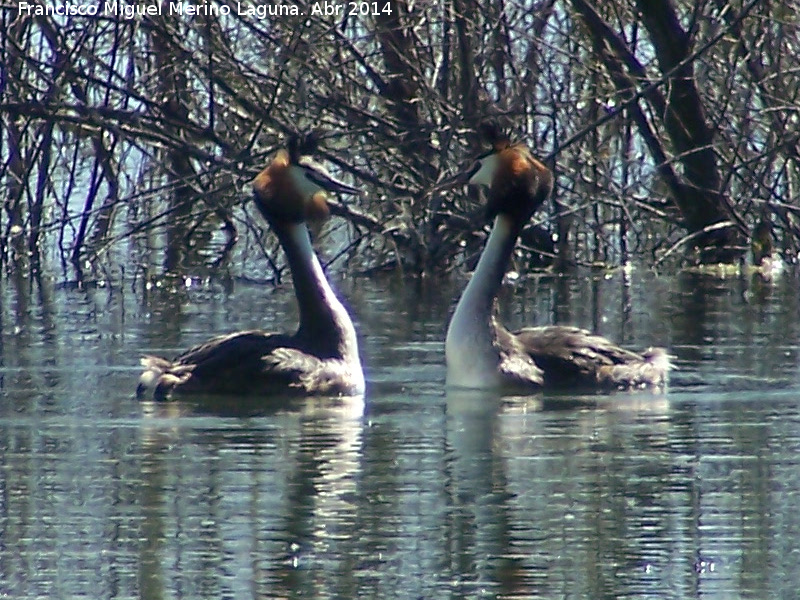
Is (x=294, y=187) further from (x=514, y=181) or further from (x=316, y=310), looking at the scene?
(x=514, y=181)

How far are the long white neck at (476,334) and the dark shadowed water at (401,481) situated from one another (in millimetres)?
145

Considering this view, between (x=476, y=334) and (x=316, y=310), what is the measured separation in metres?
0.74

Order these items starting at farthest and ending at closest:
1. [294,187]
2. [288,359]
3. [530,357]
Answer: [294,187] < [530,357] < [288,359]

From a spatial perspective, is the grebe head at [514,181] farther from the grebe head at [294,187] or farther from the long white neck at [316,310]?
Answer: the long white neck at [316,310]

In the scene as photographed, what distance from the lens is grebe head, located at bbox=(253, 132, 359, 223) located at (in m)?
10.9

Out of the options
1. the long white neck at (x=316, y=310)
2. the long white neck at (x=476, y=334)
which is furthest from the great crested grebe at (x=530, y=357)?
the long white neck at (x=316, y=310)

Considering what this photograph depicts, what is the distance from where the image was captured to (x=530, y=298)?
14.0 meters

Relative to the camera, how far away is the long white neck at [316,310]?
391 inches

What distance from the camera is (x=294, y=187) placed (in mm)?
10938

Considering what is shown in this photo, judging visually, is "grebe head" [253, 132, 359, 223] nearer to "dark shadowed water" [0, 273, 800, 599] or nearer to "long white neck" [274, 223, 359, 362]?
"long white neck" [274, 223, 359, 362]

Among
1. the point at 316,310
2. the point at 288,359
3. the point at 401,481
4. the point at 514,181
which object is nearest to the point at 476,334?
the point at 316,310

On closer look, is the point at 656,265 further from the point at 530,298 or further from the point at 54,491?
the point at 54,491

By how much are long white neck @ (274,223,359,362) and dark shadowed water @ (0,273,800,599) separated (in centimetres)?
25

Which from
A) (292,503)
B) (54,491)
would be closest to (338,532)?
(292,503)
